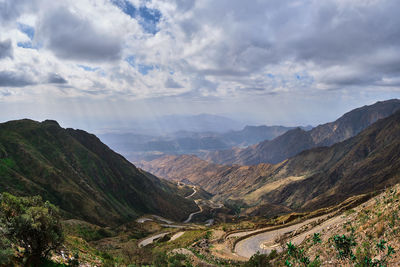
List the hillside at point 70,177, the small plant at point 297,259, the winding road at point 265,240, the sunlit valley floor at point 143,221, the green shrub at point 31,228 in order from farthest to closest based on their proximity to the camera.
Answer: the hillside at point 70,177
the winding road at point 265,240
the sunlit valley floor at point 143,221
the green shrub at point 31,228
the small plant at point 297,259

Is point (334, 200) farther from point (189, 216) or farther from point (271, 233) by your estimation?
point (271, 233)

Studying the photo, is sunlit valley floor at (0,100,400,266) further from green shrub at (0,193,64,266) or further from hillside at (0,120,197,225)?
hillside at (0,120,197,225)

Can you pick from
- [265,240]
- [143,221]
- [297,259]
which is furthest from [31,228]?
[143,221]

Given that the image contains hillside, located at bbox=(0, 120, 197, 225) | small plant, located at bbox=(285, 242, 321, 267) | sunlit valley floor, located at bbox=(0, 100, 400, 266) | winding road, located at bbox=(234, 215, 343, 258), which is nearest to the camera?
small plant, located at bbox=(285, 242, 321, 267)

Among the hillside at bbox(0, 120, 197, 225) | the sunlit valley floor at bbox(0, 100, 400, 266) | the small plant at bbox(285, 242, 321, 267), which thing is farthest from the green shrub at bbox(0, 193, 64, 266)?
the hillside at bbox(0, 120, 197, 225)

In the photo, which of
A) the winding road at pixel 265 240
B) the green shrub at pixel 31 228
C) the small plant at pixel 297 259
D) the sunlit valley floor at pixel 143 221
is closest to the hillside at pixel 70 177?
the sunlit valley floor at pixel 143 221

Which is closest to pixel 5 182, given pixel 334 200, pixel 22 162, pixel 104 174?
pixel 22 162

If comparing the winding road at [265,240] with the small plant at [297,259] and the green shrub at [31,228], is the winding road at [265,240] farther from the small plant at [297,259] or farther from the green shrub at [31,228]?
the green shrub at [31,228]

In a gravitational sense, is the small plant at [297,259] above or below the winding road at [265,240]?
above
